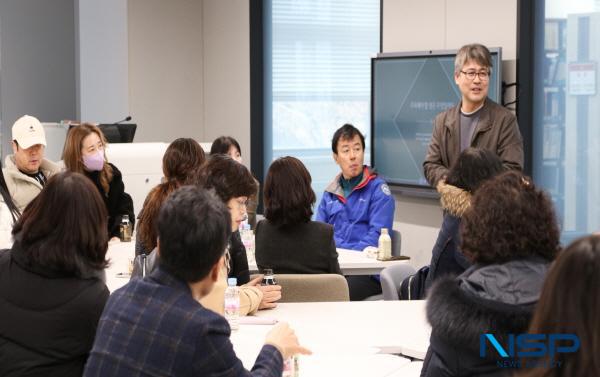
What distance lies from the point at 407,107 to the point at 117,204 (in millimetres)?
2577

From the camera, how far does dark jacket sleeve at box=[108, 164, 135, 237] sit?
613cm

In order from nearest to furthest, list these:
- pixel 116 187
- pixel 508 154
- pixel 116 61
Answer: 1. pixel 508 154
2. pixel 116 187
3. pixel 116 61

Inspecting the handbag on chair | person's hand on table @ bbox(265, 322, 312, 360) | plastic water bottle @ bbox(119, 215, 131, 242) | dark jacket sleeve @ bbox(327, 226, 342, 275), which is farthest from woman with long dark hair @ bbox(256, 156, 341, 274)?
person's hand on table @ bbox(265, 322, 312, 360)

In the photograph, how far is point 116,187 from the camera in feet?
20.3

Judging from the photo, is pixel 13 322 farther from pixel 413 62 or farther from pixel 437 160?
pixel 413 62

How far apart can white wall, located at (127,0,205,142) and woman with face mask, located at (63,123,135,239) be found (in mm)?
3771

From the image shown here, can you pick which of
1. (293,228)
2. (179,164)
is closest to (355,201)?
(179,164)

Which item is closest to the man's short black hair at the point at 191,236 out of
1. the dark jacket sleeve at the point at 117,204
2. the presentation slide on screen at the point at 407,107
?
the dark jacket sleeve at the point at 117,204

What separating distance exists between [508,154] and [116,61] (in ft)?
16.9

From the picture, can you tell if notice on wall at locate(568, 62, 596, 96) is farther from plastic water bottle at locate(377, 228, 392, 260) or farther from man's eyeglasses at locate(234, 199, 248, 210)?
man's eyeglasses at locate(234, 199, 248, 210)

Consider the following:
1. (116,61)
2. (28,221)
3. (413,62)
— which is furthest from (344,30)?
(28,221)

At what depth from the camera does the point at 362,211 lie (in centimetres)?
588

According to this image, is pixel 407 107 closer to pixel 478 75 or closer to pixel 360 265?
pixel 478 75

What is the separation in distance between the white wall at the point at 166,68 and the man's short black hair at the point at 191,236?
7697 millimetres
